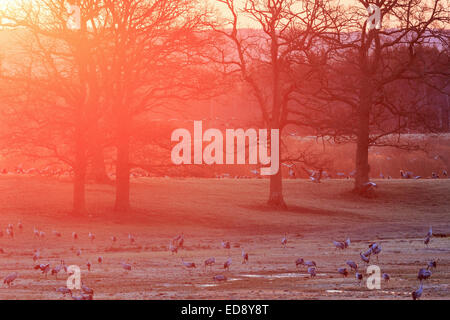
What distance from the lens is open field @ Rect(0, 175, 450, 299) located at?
627 inches

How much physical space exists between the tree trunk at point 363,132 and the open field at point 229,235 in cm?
122

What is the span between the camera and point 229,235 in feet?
98.4

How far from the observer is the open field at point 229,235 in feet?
52.3

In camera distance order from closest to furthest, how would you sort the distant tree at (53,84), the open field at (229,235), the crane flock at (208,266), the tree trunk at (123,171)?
the crane flock at (208,266) < the open field at (229,235) < the distant tree at (53,84) < the tree trunk at (123,171)

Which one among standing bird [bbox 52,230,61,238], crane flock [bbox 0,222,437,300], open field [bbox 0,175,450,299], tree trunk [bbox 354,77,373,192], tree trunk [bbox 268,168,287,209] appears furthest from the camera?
tree trunk [bbox 354,77,373,192]

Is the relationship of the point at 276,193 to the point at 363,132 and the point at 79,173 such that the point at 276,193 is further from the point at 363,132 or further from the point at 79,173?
the point at 79,173

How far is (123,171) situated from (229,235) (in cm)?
650

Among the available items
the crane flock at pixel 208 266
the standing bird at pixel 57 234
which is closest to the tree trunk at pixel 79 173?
the crane flock at pixel 208 266

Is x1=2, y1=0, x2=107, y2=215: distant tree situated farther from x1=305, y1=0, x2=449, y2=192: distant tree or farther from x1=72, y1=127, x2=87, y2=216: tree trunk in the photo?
x1=305, y1=0, x2=449, y2=192: distant tree

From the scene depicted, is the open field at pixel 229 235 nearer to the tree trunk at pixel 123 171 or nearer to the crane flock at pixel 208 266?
the crane flock at pixel 208 266

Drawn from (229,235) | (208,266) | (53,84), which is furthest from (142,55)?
(208,266)

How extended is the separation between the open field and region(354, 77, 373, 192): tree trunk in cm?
122

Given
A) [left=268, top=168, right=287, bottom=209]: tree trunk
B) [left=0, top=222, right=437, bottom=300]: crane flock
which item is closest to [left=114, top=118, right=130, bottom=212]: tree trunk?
[left=0, top=222, right=437, bottom=300]: crane flock
